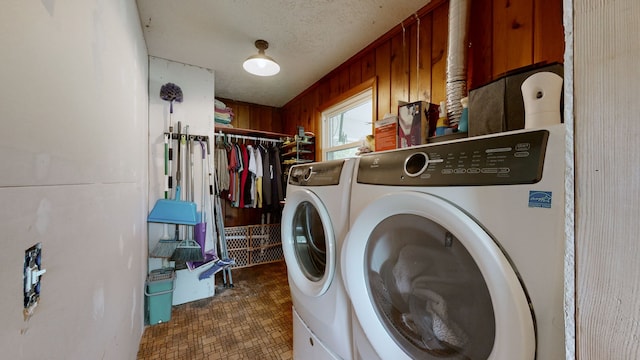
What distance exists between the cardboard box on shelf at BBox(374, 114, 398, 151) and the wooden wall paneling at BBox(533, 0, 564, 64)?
68cm

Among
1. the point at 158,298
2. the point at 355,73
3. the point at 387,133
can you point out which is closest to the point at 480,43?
the point at 387,133

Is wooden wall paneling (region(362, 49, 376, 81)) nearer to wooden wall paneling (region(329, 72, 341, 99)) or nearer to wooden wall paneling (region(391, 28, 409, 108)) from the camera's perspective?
wooden wall paneling (region(391, 28, 409, 108))

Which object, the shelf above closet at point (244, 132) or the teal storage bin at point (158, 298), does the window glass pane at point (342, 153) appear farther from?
the teal storage bin at point (158, 298)

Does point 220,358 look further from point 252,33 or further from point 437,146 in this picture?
point 252,33

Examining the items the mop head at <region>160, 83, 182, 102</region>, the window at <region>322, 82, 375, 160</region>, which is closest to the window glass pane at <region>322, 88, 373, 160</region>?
the window at <region>322, 82, 375, 160</region>

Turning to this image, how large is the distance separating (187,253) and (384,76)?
7.01 ft

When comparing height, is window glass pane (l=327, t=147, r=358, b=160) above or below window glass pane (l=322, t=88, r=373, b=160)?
below

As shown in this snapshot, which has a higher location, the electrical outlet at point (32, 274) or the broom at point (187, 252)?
the electrical outlet at point (32, 274)

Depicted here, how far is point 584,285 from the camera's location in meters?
0.31

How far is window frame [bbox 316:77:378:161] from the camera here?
1915 millimetres

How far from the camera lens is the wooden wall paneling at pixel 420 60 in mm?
1511

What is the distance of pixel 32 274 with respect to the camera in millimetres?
421

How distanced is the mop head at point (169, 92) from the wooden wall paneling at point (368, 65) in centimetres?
168

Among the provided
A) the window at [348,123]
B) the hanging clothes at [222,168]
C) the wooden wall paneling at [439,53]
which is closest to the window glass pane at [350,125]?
the window at [348,123]
